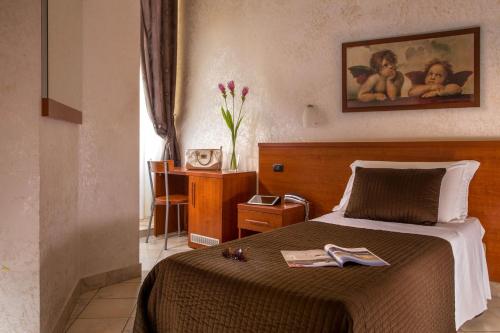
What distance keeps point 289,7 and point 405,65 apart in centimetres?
132

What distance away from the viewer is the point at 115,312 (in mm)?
2629

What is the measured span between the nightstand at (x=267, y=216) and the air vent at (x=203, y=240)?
14.5 inches

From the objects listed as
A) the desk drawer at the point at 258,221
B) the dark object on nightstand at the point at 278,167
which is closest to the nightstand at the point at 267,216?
the desk drawer at the point at 258,221

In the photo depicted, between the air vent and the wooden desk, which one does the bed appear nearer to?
the wooden desk

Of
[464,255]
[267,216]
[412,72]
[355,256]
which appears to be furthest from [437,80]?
[355,256]

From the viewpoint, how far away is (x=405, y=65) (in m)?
3.28

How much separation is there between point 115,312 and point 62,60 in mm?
1601

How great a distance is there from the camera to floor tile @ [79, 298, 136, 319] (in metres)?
2.58

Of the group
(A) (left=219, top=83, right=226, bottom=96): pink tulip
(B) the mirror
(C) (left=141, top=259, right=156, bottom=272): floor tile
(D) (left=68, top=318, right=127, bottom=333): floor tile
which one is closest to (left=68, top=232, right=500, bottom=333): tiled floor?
(D) (left=68, top=318, right=127, bottom=333): floor tile

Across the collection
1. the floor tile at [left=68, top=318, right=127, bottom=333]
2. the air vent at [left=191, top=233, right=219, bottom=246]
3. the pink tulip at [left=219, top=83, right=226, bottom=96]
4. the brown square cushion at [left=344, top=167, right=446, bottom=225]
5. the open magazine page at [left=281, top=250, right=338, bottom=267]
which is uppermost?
the pink tulip at [left=219, top=83, right=226, bottom=96]

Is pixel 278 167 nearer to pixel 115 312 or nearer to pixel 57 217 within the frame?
pixel 115 312

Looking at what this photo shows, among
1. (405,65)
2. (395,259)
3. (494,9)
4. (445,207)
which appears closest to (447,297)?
(395,259)

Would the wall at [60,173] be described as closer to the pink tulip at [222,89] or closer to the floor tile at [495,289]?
the pink tulip at [222,89]

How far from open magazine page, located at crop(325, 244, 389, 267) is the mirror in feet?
4.99
